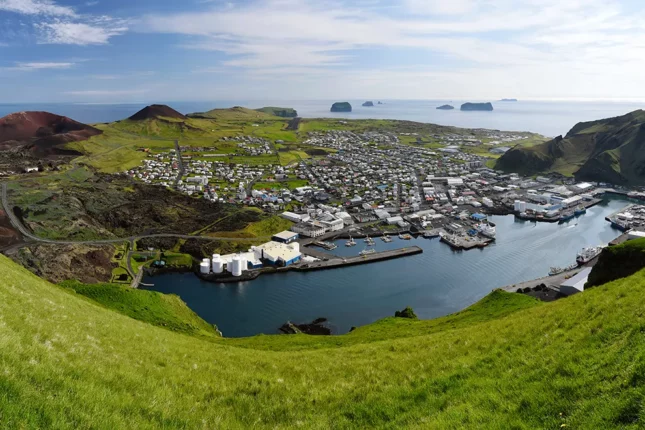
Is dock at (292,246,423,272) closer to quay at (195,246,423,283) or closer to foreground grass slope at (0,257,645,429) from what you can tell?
quay at (195,246,423,283)

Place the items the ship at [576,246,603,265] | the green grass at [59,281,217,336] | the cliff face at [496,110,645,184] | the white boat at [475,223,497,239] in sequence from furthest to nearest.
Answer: the cliff face at [496,110,645,184] < the white boat at [475,223,497,239] < the ship at [576,246,603,265] < the green grass at [59,281,217,336]

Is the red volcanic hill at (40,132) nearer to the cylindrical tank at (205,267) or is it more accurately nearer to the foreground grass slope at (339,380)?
the cylindrical tank at (205,267)

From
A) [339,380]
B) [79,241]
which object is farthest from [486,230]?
[79,241]

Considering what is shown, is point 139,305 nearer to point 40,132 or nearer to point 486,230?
point 486,230

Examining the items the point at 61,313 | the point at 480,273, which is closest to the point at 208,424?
the point at 61,313

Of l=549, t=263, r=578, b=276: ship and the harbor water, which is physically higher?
l=549, t=263, r=578, b=276: ship

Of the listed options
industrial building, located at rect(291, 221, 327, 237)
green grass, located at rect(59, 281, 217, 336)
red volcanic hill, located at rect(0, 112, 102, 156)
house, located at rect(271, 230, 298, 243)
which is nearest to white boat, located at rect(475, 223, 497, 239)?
industrial building, located at rect(291, 221, 327, 237)

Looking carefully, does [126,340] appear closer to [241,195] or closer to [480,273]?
[480,273]
